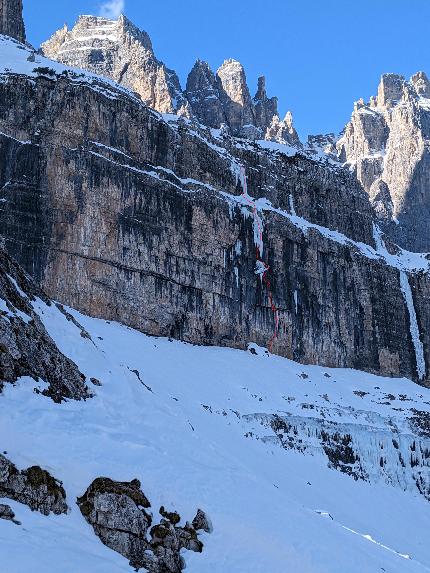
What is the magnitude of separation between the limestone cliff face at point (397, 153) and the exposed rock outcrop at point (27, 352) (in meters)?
113

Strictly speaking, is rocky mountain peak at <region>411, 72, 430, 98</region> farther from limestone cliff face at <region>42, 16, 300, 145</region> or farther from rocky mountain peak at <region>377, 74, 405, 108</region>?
limestone cliff face at <region>42, 16, 300, 145</region>

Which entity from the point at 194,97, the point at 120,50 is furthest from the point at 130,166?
the point at 120,50

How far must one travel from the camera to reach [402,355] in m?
79.7

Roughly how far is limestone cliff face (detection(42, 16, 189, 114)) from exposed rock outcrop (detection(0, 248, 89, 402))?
111 m

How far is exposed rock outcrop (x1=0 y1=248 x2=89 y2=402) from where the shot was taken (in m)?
17.6

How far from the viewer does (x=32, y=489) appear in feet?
44.1

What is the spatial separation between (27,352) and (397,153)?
145 meters

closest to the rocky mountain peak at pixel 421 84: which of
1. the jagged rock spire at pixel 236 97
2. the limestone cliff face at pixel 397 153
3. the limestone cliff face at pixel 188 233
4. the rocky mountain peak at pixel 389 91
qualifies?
the limestone cliff face at pixel 397 153

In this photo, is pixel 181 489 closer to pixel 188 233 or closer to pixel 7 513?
pixel 7 513

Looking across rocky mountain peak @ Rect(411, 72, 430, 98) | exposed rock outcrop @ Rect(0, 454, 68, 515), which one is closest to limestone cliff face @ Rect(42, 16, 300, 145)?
rocky mountain peak @ Rect(411, 72, 430, 98)

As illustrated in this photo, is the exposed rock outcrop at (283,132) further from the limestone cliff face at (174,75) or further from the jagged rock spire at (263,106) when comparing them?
the jagged rock spire at (263,106)

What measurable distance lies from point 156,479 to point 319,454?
3522 cm

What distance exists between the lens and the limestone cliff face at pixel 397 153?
136625mm

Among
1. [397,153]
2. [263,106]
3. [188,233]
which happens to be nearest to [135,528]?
[188,233]
